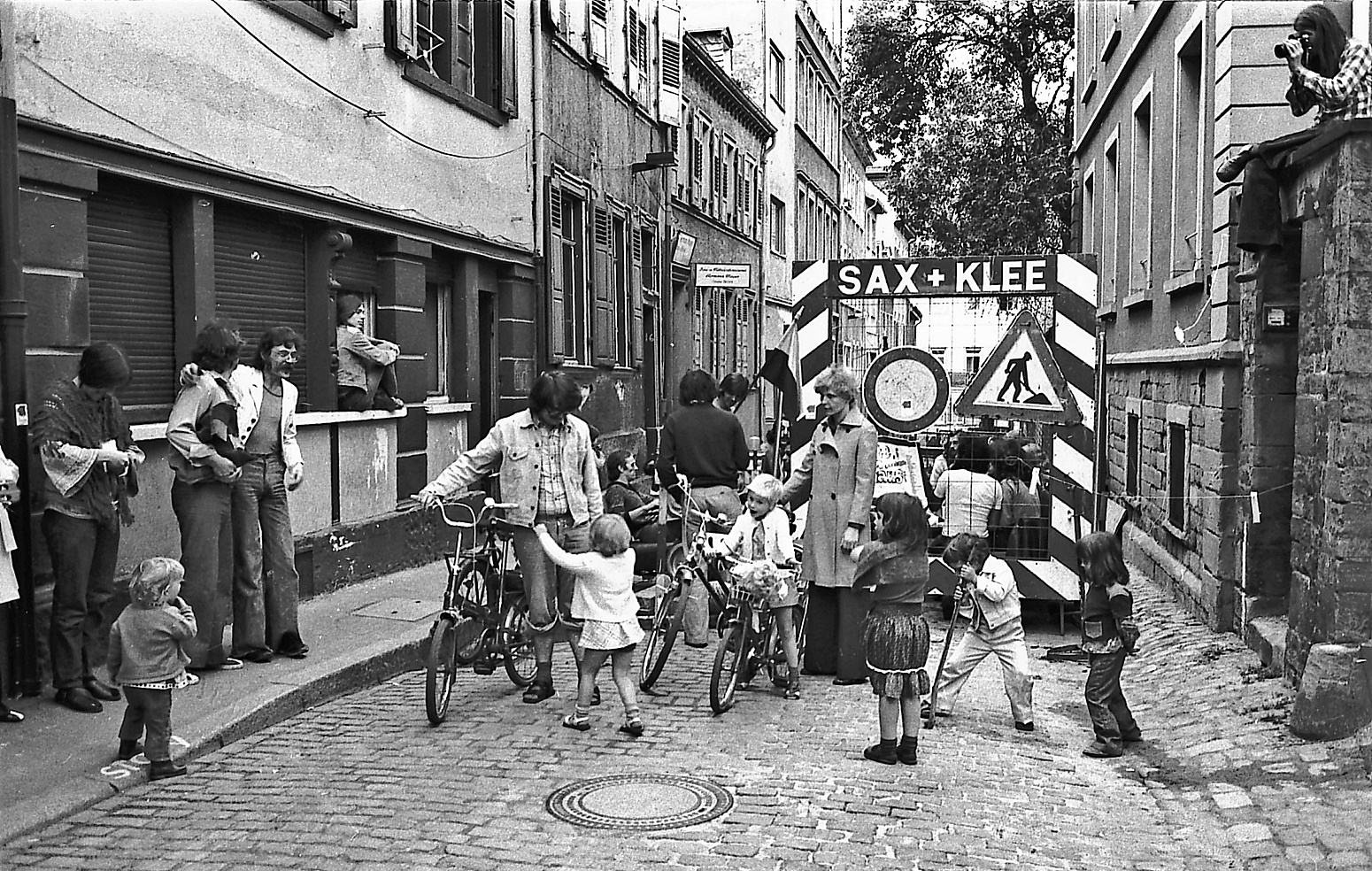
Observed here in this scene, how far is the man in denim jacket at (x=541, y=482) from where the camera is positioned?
7789 mm

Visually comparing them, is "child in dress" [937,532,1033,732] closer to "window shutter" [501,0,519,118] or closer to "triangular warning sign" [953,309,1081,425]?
"triangular warning sign" [953,309,1081,425]

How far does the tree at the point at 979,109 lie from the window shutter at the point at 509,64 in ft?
55.6

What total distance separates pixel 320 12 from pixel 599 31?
857 cm

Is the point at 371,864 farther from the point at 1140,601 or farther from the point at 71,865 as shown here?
the point at 1140,601

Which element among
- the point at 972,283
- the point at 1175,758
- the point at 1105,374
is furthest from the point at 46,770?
the point at 1105,374

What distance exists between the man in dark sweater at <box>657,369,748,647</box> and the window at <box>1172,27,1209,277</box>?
503 centimetres

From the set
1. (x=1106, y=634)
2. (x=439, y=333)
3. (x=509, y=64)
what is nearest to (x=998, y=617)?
(x=1106, y=634)

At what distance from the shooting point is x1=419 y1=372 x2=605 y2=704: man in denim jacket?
7789 millimetres

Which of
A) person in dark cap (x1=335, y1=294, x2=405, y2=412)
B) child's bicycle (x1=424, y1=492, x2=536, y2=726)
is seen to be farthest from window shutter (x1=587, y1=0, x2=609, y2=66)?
child's bicycle (x1=424, y1=492, x2=536, y2=726)

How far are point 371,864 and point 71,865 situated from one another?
1108mm

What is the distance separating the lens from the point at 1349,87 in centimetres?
729

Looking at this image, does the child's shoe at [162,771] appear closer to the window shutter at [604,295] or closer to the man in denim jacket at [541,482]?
the man in denim jacket at [541,482]

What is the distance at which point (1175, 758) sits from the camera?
7.07m

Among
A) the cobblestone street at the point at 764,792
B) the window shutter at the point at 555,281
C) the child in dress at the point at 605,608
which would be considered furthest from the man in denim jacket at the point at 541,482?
the window shutter at the point at 555,281
